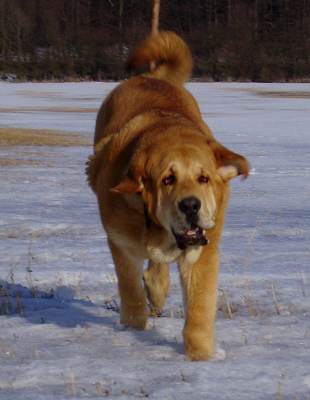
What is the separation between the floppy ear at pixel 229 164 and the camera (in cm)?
463

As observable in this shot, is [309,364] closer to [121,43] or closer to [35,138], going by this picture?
[35,138]

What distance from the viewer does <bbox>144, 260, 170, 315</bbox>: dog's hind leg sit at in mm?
5770

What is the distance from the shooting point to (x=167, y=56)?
7.21 m

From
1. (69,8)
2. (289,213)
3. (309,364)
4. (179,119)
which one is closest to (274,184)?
(289,213)

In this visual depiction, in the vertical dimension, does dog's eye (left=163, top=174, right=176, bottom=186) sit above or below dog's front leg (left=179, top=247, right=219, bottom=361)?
above

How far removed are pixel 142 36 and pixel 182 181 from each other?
55.7 m

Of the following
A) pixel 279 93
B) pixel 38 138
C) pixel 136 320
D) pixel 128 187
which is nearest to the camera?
pixel 128 187

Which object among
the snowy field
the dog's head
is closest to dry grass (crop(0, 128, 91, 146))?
the snowy field

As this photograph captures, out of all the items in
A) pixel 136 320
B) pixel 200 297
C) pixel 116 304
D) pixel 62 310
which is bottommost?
pixel 116 304

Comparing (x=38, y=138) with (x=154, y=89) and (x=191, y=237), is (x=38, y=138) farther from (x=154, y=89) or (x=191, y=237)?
(x=191, y=237)

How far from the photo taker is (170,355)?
15.0 ft

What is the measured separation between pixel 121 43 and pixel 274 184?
46858mm

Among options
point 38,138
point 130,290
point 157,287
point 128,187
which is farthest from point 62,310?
point 38,138

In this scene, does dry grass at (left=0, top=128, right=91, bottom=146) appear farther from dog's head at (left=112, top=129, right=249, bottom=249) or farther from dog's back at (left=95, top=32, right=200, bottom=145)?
dog's head at (left=112, top=129, right=249, bottom=249)
